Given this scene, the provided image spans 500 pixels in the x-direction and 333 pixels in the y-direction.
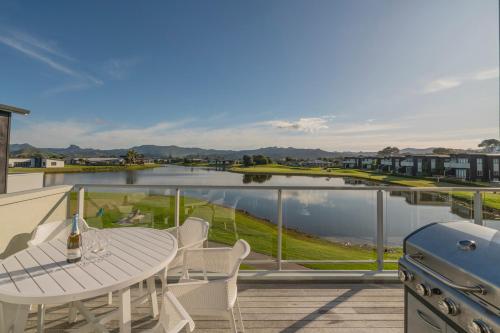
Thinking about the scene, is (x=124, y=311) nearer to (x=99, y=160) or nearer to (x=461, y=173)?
(x=99, y=160)

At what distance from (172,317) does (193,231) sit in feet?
4.91

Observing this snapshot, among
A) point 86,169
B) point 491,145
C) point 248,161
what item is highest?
point 491,145

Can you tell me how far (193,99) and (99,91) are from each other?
745 centimetres

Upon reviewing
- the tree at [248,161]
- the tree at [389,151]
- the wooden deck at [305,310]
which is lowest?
the wooden deck at [305,310]

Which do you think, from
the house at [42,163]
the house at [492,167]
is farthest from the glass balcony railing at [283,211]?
the house at [492,167]

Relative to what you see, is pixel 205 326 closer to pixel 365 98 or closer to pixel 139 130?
pixel 365 98

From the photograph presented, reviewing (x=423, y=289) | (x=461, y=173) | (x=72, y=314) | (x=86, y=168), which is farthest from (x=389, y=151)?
(x=72, y=314)

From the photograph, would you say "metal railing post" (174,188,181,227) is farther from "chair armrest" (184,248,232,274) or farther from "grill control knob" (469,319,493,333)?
"grill control knob" (469,319,493,333)

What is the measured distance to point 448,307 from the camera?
3.79 ft

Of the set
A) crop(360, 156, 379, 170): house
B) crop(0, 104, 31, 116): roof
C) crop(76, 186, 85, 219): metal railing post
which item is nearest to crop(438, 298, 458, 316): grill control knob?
crop(76, 186, 85, 219): metal railing post

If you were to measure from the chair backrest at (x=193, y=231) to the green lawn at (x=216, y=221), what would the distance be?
1.98 feet

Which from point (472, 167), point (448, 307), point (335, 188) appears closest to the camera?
point (448, 307)

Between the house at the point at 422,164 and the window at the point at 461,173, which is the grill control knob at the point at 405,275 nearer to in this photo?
the window at the point at 461,173

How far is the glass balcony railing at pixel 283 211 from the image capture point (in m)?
3.36
